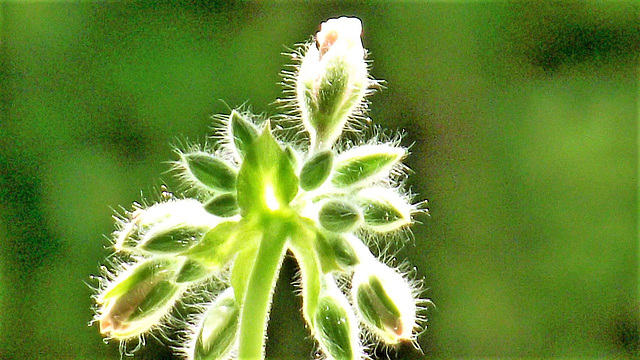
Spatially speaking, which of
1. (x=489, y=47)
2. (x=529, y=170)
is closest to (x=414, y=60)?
(x=489, y=47)

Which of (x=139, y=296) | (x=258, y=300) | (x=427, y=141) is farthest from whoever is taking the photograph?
(x=427, y=141)

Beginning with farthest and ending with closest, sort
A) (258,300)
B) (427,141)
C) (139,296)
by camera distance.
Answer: (427,141)
(139,296)
(258,300)

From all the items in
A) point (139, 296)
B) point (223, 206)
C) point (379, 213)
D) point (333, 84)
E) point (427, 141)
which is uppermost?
point (427, 141)

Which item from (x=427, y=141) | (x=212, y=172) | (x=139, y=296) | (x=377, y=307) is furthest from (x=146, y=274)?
(x=427, y=141)

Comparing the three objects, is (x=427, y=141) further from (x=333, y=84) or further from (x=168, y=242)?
(x=168, y=242)

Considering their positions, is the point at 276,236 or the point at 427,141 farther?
the point at 427,141

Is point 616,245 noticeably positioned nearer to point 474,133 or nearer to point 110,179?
point 474,133
